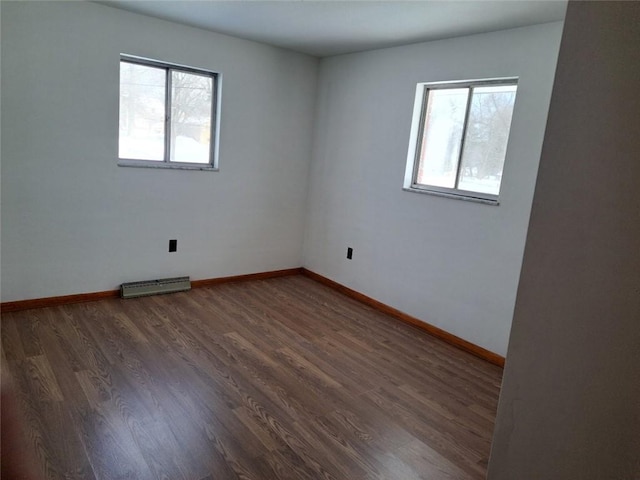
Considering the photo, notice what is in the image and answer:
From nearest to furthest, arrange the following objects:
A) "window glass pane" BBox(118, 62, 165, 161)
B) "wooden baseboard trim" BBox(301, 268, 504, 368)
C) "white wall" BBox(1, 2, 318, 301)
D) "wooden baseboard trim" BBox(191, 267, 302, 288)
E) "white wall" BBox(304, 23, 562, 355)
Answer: "white wall" BBox(304, 23, 562, 355) < "white wall" BBox(1, 2, 318, 301) < "wooden baseboard trim" BBox(301, 268, 504, 368) < "window glass pane" BBox(118, 62, 165, 161) < "wooden baseboard trim" BBox(191, 267, 302, 288)

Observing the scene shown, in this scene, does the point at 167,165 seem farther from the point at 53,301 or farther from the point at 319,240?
the point at 319,240

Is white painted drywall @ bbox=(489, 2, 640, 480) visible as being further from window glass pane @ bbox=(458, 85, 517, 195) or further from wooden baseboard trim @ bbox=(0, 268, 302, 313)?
wooden baseboard trim @ bbox=(0, 268, 302, 313)

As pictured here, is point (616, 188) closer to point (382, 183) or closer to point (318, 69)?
point (382, 183)

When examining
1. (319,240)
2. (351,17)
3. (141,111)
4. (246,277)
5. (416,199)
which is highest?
(351,17)

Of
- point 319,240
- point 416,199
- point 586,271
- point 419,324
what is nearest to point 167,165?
point 319,240

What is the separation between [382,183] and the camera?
12.3 ft

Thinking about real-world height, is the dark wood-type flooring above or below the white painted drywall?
below

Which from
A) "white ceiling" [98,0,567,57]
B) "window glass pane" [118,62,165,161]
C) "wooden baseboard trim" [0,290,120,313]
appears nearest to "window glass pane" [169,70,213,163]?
"window glass pane" [118,62,165,161]

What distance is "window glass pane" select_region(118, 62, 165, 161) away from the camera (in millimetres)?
3387

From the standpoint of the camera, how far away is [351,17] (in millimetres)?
2863

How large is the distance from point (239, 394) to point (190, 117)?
8.25 feet

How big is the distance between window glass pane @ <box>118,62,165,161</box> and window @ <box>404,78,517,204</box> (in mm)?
2146

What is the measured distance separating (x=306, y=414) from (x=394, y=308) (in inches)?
68.4

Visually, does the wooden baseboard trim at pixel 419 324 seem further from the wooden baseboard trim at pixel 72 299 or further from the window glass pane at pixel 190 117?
the window glass pane at pixel 190 117
